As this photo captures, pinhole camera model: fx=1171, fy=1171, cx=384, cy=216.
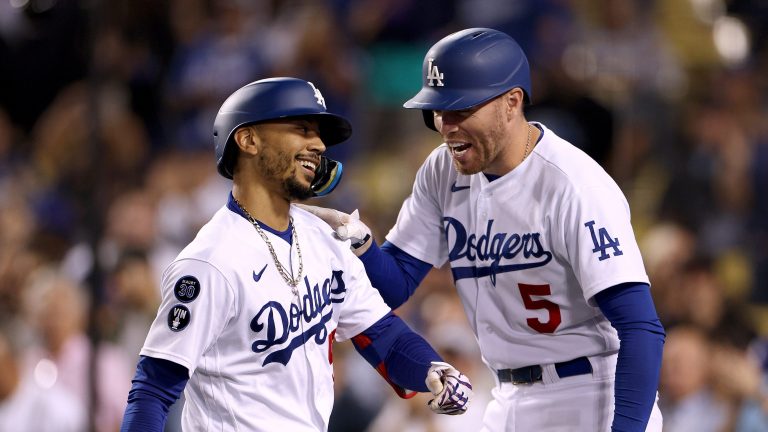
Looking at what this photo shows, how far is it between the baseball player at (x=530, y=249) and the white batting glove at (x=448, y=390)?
317 mm

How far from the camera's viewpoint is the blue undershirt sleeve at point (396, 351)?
10.7ft

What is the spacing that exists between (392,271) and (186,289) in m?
0.98

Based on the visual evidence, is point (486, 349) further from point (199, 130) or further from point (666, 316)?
point (199, 130)

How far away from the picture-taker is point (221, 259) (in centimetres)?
291

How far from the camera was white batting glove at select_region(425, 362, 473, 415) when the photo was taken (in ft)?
10.1

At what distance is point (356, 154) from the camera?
755cm

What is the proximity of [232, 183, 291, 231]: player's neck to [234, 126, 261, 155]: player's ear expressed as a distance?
4.2 inches

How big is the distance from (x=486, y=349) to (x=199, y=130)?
4.59m

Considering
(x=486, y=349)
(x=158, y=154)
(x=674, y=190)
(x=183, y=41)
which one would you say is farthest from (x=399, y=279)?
(x=183, y=41)

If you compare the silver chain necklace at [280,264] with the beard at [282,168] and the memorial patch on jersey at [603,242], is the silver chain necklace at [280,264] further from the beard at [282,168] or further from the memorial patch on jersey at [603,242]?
the memorial patch on jersey at [603,242]

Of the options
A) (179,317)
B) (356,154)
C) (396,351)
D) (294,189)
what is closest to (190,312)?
(179,317)

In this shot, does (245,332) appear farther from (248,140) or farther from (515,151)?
(515,151)

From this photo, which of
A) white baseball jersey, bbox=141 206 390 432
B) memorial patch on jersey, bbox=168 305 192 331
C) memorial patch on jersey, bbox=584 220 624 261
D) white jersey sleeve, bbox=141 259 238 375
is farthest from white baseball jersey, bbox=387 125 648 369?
memorial patch on jersey, bbox=168 305 192 331

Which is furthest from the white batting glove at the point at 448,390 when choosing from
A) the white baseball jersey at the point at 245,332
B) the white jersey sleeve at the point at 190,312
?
the white jersey sleeve at the point at 190,312
